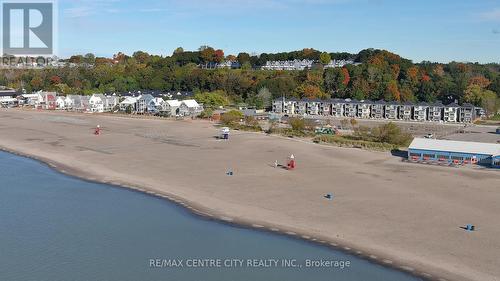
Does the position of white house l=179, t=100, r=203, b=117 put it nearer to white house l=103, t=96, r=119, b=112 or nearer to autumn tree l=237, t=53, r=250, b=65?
white house l=103, t=96, r=119, b=112

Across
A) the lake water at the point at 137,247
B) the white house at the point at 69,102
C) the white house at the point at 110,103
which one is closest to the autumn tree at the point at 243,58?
the white house at the point at 110,103

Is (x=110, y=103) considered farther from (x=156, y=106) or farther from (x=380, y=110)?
(x=380, y=110)

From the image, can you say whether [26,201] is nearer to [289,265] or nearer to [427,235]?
[289,265]

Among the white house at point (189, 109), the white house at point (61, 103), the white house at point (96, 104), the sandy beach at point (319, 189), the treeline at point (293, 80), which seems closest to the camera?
the sandy beach at point (319, 189)

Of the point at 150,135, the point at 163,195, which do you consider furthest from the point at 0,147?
the point at 163,195

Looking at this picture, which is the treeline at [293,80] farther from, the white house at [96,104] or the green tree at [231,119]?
the green tree at [231,119]

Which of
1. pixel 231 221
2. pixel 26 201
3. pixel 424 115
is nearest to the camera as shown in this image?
pixel 231 221

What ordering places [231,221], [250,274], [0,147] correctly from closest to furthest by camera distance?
[250,274], [231,221], [0,147]
